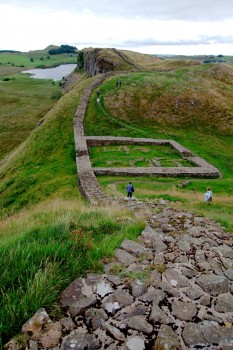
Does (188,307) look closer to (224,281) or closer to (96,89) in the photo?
(224,281)

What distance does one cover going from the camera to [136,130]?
1497 inches

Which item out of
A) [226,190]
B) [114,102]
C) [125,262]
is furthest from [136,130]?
[125,262]

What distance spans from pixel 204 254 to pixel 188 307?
222cm

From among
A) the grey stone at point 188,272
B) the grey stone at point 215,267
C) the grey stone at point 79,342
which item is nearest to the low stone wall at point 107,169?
the grey stone at point 215,267

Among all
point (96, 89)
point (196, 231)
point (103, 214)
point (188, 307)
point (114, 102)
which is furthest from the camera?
point (96, 89)

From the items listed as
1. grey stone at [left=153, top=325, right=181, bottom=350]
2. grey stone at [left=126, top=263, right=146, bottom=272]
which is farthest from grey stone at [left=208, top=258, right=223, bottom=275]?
grey stone at [left=153, top=325, right=181, bottom=350]

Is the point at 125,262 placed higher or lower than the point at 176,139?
higher

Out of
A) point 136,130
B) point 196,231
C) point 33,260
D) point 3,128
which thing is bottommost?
point 3,128

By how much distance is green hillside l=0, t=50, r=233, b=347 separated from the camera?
571 centimetres

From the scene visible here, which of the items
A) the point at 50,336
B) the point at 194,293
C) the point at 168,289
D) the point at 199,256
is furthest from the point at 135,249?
the point at 50,336

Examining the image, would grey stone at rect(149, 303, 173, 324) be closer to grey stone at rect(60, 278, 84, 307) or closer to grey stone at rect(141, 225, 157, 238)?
A: grey stone at rect(60, 278, 84, 307)

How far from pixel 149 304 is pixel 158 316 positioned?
0.34m

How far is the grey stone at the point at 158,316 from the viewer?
17.2 feet

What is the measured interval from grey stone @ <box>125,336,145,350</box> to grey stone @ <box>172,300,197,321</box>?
0.93 meters
